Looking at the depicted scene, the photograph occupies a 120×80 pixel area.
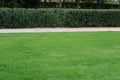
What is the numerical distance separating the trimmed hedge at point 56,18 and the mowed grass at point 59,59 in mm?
5069

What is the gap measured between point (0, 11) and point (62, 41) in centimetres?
625

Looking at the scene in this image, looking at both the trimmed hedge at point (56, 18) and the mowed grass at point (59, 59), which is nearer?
the mowed grass at point (59, 59)

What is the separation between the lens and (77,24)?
63.2ft

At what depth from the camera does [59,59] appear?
9.07 meters

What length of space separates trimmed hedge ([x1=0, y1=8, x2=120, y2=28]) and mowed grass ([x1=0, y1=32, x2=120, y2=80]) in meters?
5.07

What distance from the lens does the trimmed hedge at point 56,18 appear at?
59.5 feet

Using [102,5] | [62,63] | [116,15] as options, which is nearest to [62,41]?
[62,63]

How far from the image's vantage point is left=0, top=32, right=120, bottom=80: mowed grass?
732 centimetres

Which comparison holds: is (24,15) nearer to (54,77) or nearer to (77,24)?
(77,24)

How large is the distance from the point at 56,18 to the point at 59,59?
10.0 m

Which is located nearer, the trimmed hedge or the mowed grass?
the mowed grass

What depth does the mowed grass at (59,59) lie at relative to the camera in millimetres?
7316

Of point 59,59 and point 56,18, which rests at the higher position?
point 56,18

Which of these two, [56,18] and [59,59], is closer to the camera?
[59,59]
